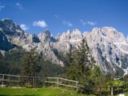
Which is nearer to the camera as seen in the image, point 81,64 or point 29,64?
point 81,64

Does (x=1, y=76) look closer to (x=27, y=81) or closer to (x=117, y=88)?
(x=27, y=81)

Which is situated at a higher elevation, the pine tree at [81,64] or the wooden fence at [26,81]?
the pine tree at [81,64]

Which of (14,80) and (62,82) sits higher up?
(14,80)

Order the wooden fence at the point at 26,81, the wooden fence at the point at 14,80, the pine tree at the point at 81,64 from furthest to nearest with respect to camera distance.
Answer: the pine tree at the point at 81,64, the wooden fence at the point at 14,80, the wooden fence at the point at 26,81

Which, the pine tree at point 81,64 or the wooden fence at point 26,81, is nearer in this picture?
the wooden fence at point 26,81

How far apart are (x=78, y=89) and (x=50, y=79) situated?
1186cm

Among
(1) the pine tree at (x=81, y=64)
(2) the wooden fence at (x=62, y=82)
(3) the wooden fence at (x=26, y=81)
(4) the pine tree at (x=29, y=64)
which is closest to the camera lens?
(2) the wooden fence at (x=62, y=82)

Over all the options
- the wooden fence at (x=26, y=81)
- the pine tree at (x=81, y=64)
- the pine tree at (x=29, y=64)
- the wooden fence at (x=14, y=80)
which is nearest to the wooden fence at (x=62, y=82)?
the wooden fence at (x=26, y=81)

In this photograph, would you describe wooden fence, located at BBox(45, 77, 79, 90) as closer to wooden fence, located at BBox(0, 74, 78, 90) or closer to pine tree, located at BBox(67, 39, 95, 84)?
wooden fence, located at BBox(0, 74, 78, 90)

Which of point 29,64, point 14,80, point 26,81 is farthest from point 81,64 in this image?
point 14,80

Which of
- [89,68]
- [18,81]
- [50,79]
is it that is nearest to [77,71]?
[89,68]

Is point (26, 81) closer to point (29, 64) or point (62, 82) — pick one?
point (62, 82)

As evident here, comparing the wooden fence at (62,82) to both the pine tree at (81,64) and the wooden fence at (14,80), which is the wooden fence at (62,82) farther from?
the pine tree at (81,64)

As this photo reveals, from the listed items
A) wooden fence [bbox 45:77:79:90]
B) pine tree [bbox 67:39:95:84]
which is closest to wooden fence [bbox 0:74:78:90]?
wooden fence [bbox 45:77:79:90]
